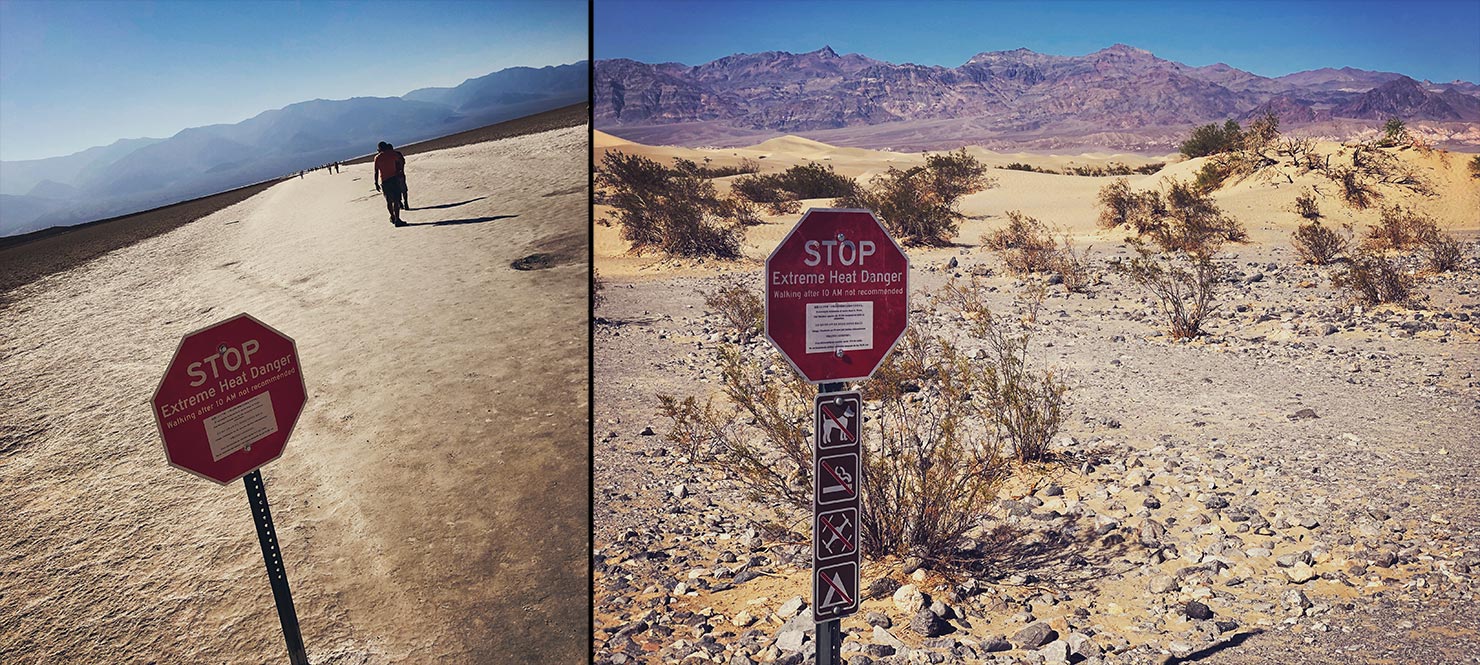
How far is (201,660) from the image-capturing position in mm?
5227

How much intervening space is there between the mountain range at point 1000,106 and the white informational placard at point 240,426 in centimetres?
10788

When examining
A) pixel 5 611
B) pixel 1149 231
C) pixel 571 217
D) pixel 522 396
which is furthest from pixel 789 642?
pixel 1149 231

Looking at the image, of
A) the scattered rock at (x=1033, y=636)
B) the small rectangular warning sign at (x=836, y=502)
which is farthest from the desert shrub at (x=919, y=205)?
the small rectangular warning sign at (x=836, y=502)

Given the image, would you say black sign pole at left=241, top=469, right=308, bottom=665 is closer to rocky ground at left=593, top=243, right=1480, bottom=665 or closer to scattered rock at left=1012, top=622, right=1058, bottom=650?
rocky ground at left=593, top=243, right=1480, bottom=665

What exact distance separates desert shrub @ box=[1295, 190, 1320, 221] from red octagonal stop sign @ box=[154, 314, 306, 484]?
2098 centimetres

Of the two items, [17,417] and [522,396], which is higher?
[522,396]

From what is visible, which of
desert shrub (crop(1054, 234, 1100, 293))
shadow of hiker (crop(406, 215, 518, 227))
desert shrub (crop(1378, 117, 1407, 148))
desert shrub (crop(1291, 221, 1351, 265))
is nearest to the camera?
desert shrub (crop(1054, 234, 1100, 293))

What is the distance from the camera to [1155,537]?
4762mm

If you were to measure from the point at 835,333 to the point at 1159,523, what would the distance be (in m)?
3.41

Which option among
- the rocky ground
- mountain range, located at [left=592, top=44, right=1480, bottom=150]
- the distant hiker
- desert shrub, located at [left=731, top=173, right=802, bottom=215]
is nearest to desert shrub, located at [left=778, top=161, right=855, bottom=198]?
desert shrub, located at [left=731, top=173, right=802, bottom=215]

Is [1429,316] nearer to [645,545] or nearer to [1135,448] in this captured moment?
[1135,448]

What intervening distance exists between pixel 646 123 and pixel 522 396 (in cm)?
15405

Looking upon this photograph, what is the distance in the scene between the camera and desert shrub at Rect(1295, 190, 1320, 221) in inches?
737

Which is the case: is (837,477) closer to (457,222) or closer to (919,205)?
(919,205)
